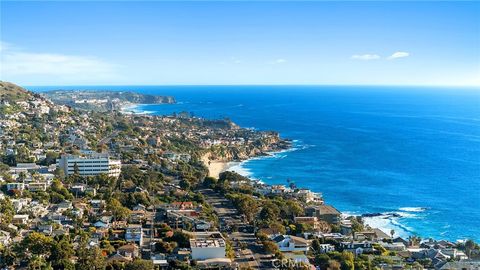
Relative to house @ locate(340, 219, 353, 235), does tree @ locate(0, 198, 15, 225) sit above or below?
above

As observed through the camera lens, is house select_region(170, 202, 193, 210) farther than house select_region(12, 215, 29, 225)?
Yes

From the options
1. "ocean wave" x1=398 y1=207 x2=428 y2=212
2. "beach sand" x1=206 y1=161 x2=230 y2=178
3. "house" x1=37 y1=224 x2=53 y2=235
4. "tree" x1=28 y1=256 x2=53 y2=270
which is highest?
"tree" x1=28 y1=256 x2=53 y2=270

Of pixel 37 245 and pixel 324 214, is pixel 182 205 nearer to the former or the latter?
pixel 324 214

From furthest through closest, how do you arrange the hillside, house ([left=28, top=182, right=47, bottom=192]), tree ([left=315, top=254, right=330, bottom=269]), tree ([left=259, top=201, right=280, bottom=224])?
1. the hillside
2. house ([left=28, top=182, right=47, bottom=192])
3. tree ([left=259, top=201, right=280, bottom=224])
4. tree ([left=315, top=254, right=330, bottom=269])

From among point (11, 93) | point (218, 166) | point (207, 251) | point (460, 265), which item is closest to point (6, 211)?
point (207, 251)

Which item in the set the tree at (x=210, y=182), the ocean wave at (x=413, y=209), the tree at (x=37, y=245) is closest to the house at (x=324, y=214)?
the ocean wave at (x=413, y=209)

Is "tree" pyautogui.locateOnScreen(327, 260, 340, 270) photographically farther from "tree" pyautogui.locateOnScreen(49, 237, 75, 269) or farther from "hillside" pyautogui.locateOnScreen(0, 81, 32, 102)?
"hillside" pyautogui.locateOnScreen(0, 81, 32, 102)

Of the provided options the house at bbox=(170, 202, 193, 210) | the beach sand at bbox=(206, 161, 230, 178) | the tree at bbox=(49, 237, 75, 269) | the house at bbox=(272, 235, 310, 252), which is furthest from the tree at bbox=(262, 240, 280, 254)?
the beach sand at bbox=(206, 161, 230, 178)

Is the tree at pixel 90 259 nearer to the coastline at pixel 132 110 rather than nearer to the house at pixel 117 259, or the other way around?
the house at pixel 117 259
